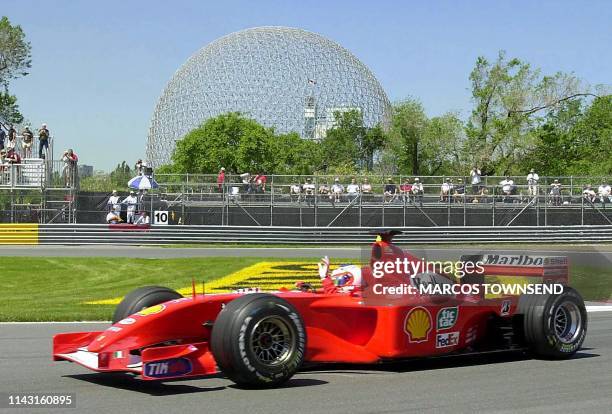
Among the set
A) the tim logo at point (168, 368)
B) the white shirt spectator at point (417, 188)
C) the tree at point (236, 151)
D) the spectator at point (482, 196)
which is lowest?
the tim logo at point (168, 368)

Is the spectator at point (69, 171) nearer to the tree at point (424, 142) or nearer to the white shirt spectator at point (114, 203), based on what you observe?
the white shirt spectator at point (114, 203)

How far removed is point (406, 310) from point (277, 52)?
306 feet

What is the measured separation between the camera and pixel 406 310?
9062 mm

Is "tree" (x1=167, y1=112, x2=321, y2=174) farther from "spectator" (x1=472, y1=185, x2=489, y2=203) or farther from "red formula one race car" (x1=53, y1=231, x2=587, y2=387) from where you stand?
"red formula one race car" (x1=53, y1=231, x2=587, y2=387)

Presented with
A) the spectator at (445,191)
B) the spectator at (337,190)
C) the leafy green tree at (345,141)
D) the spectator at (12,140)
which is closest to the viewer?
the spectator at (337,190)

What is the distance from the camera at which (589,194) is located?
3512 cm

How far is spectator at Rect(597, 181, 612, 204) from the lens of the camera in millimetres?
35188

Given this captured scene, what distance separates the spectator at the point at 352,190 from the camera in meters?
34.0

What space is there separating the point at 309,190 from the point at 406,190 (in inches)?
143

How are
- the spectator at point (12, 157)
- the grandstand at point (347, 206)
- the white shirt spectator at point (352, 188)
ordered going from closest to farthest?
the grandstand at point (347, 206) → the white shirt spectator at point (352, 188) → the spectator at point (12, 157)

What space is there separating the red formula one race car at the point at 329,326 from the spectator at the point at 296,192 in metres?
23.5

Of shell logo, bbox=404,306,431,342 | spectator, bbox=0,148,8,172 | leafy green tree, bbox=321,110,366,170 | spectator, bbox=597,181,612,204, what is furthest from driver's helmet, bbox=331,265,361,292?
leafy green tree, bbox=321,110,366,170

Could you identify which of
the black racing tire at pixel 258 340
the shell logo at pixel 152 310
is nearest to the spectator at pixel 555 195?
the black racing tire at pixel 258 340

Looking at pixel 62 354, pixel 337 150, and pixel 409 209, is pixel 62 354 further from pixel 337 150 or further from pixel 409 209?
pixel 337 150
